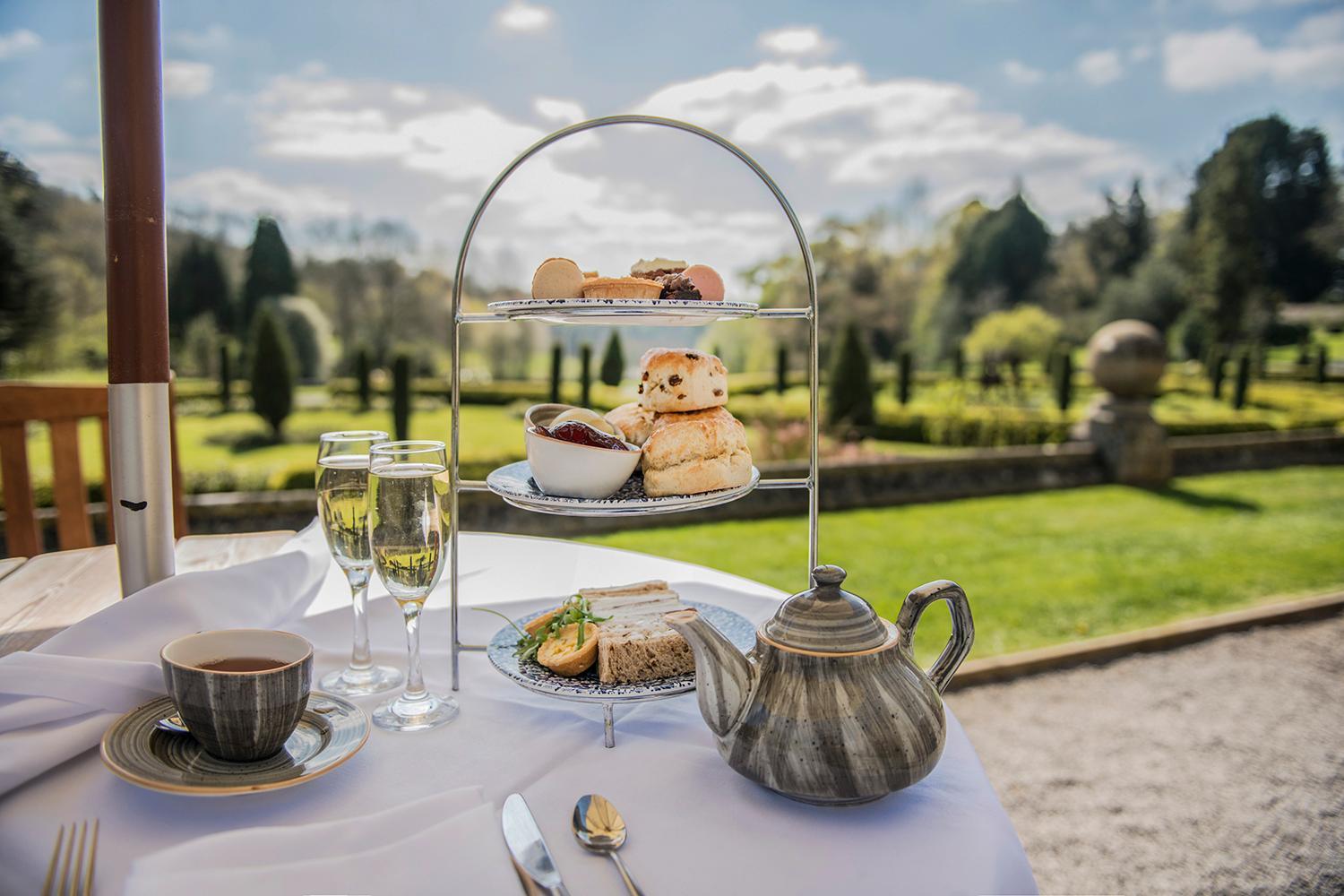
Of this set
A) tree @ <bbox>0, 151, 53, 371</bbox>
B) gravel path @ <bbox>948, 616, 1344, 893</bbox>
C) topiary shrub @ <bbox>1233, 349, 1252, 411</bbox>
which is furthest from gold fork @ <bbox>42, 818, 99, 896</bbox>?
topiary shrub @ <bbox>1233, 349, 1252, 411</bbox>

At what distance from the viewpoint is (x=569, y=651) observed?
124 centimetres

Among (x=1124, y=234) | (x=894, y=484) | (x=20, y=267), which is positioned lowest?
(x=894, y=484)

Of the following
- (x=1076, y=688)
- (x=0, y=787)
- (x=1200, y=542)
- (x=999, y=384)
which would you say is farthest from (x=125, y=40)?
(x=999, y=384)

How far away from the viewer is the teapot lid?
0.97 meters

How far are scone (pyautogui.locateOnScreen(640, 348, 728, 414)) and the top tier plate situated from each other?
0.06 metres

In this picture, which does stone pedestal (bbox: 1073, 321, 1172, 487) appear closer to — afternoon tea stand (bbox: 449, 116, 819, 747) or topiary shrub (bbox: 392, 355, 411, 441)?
topiary shrub (bbox: 392, 355, 411, 441)

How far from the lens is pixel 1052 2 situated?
18469 mm

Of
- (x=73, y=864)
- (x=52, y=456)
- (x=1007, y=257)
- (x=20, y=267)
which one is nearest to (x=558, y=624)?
(x=73, y=864)

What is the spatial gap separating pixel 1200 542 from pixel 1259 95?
14.9 meters

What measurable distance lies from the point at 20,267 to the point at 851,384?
11.6m

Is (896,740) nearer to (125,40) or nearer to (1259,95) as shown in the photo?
(125,40)

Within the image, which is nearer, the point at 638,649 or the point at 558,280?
the point at 638,649

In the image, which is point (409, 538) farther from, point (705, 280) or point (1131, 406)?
point (1131, 406)

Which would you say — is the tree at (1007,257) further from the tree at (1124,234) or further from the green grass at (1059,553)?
the green grass at (1059,553)
